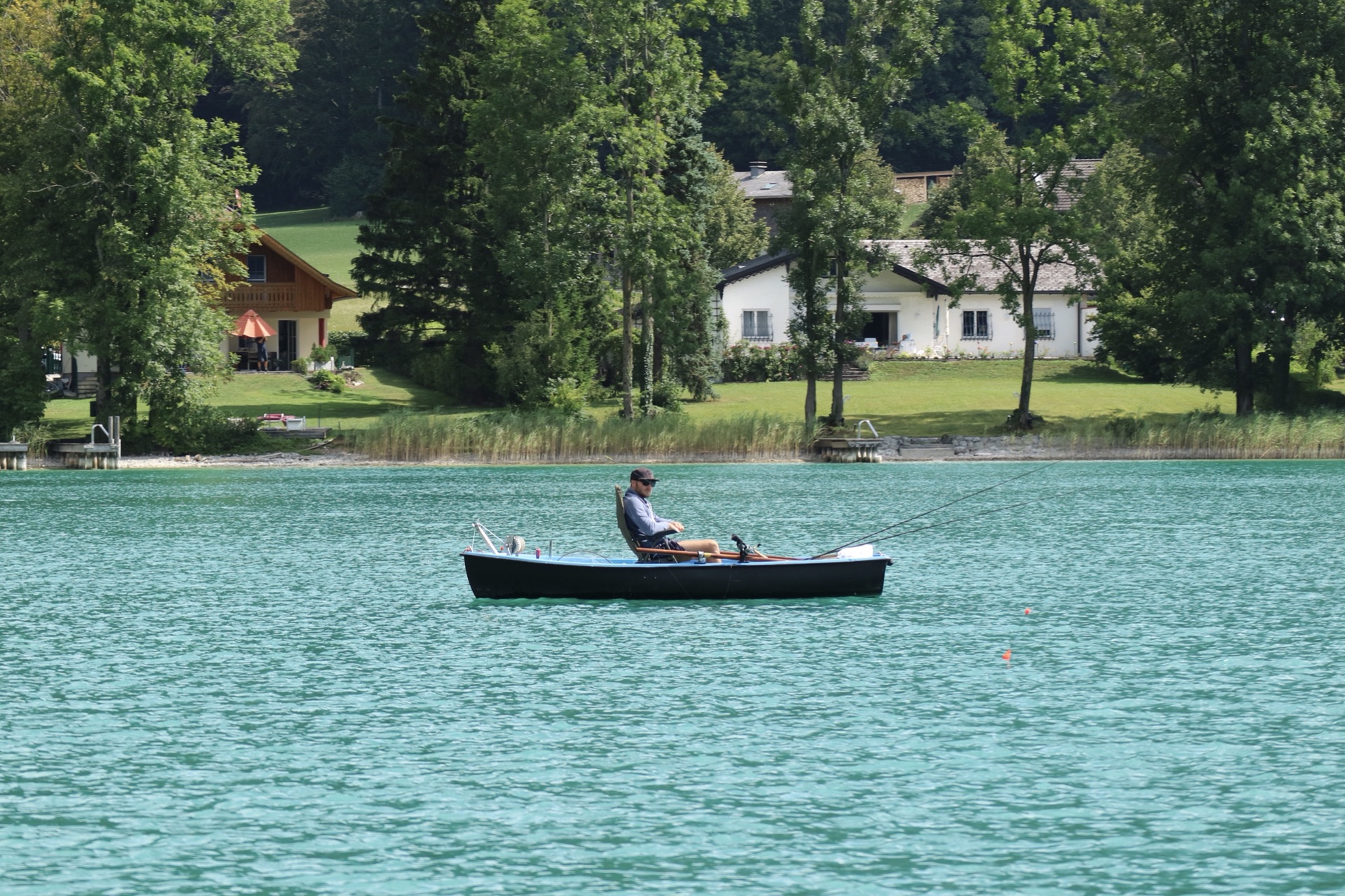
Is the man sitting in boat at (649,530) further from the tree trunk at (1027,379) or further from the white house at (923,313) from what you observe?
the white house at (923,313)

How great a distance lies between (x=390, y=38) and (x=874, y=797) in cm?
13454

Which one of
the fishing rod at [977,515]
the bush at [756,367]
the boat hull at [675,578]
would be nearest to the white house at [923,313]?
the bush at [756,367]

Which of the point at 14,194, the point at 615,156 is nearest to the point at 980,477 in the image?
the point at 615,156

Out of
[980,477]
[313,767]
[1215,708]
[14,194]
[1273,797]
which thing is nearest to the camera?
[1273,797]

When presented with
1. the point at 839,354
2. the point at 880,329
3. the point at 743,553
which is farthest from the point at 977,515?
the point at 880,329

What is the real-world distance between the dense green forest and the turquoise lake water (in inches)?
1047

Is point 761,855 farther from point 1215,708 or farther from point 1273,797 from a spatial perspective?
point 1215,708

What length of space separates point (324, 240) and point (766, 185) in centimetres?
3565

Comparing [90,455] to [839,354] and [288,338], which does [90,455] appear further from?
[288,338]

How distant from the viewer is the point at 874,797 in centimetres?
1684

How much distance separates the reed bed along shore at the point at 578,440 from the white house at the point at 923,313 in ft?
93.9

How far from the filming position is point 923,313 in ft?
A: 307

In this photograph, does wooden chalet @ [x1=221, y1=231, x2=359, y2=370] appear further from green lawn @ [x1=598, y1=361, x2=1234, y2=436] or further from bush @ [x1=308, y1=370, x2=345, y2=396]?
green lawn @ [x1=598, y1=361, x2=1234, y2=436]

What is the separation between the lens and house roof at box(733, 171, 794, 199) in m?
127
